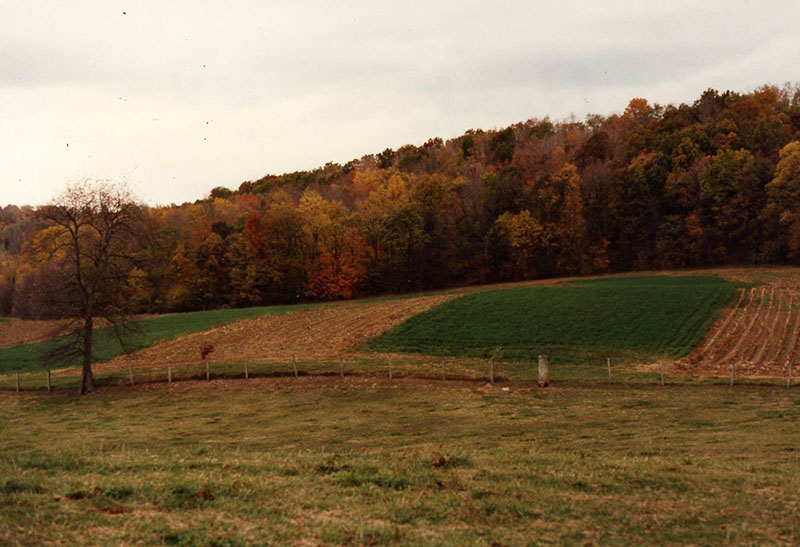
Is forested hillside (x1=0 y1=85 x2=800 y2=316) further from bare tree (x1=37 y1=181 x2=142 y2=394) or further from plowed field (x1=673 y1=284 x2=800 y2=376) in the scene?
bare tree (x1=37 y1=181 x2=142 y2=394)

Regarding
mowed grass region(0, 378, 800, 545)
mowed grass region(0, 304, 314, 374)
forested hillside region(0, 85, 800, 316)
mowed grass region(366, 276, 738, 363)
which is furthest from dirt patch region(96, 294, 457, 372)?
forested hillside region(0, 85, 800, 316)

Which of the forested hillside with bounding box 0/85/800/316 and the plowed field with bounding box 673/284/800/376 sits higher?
the forested hillside with bounding box 0/85/800/316

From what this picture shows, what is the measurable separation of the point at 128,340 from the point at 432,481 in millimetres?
45179

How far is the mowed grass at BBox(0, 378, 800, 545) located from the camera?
8305mm

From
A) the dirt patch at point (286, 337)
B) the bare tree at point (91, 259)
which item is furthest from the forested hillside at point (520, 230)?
the bare tree at point (91, 259)

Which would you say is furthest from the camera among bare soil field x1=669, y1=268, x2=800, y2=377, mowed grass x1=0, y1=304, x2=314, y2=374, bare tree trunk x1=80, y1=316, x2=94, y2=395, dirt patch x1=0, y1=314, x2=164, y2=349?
dirt patch x1=0, y1=314, x2=164, y2=349

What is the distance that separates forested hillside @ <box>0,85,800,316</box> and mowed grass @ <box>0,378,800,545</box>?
63.2 metres

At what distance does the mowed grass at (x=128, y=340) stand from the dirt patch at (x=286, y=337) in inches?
66.7

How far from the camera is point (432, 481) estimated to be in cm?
1126

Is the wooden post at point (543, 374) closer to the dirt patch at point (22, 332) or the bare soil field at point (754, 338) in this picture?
the bare soil field at point (754, 338)

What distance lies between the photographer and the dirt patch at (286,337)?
4375 centimetres

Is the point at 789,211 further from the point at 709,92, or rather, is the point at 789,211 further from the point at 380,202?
the point at 380,202

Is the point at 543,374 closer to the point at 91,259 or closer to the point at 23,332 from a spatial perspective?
the point at 91,259

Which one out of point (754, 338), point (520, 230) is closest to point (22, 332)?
point (520, 230)
